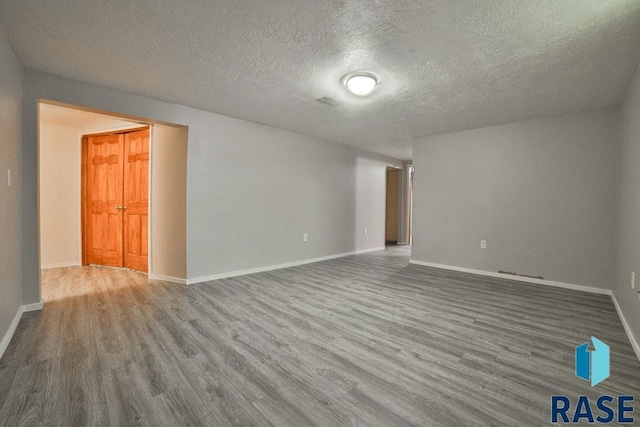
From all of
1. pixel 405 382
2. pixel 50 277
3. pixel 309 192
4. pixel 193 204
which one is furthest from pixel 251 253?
pixel 405 382

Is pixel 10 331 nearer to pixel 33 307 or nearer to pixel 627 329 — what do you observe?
pixel 33 307

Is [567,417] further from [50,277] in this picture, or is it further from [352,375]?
[50,277]

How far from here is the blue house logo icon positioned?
5.49ft

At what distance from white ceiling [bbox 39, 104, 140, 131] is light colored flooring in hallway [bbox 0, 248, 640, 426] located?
100 inches

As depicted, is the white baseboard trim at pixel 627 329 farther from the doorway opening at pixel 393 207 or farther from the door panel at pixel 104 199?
the door panel at pixel 104 199

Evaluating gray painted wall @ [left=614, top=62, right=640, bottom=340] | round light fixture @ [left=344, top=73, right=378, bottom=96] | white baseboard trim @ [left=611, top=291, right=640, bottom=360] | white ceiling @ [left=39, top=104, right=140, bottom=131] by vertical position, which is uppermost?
white ceiling @ [left=39, top=104, right=140, bottom=131]

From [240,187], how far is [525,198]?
4131 mm

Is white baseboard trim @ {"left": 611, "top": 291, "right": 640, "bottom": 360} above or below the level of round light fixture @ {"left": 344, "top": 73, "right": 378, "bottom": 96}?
below

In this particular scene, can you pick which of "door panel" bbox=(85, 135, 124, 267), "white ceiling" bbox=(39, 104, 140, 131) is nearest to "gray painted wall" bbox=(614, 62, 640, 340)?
"white ceiling" bbox=(39, 104, 140, 131)

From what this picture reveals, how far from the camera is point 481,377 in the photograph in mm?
1644

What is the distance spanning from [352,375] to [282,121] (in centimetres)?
356

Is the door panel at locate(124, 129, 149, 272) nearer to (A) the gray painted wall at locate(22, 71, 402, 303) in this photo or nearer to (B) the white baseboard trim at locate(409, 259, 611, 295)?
(A) the gray painted wall at locate(22, 71, 402, 303)

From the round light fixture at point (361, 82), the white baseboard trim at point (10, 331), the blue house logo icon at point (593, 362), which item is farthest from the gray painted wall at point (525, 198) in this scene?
the white baseboard trim at point (10, 331)

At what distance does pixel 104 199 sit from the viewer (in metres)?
4.60
